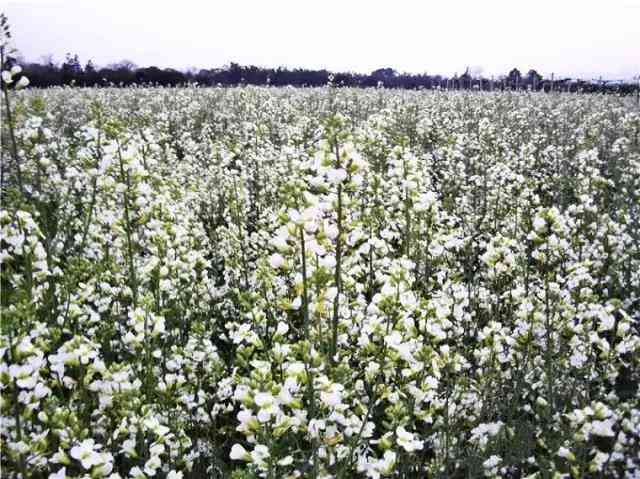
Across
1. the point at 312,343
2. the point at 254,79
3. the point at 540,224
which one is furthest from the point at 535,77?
the point at 312,343

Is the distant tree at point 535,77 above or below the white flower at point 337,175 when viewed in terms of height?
above

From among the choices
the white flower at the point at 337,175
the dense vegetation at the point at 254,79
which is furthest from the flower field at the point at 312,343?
the dense vegetation at the point at 254,79

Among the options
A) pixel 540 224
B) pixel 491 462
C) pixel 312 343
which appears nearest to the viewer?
pixel 312 343

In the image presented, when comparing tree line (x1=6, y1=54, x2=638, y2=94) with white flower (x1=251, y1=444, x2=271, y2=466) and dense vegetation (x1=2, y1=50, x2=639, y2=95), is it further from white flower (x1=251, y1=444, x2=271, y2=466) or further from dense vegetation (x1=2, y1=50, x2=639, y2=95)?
white flower (x1=251, y1=444, x2=271, y2=466)

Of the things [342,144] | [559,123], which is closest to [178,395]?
[342,144]

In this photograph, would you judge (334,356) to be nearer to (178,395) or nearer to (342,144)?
(342,144)

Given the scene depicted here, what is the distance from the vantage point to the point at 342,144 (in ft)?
7.45

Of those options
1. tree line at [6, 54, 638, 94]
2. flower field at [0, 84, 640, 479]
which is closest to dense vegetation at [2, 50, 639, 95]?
tree line at [6, 54, 638, 94]

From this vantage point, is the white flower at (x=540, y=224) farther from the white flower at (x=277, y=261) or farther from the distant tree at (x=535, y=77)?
the distant tree at (x=535, y=77)

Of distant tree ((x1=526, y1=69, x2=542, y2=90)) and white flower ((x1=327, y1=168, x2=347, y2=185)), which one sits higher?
distant tree ((x1=526, y1=69, x2=542, y2=90))

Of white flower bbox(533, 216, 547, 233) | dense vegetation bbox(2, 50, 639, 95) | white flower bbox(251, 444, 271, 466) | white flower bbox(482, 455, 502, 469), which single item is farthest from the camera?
dense vegetation bbox(2, 50, 639, 95)

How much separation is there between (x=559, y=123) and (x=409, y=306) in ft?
45.0

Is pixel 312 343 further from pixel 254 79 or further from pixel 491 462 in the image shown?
pixel 254 79

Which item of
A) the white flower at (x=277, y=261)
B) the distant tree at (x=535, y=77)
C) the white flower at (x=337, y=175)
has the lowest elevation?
the white flower at (x=277, y=261)
